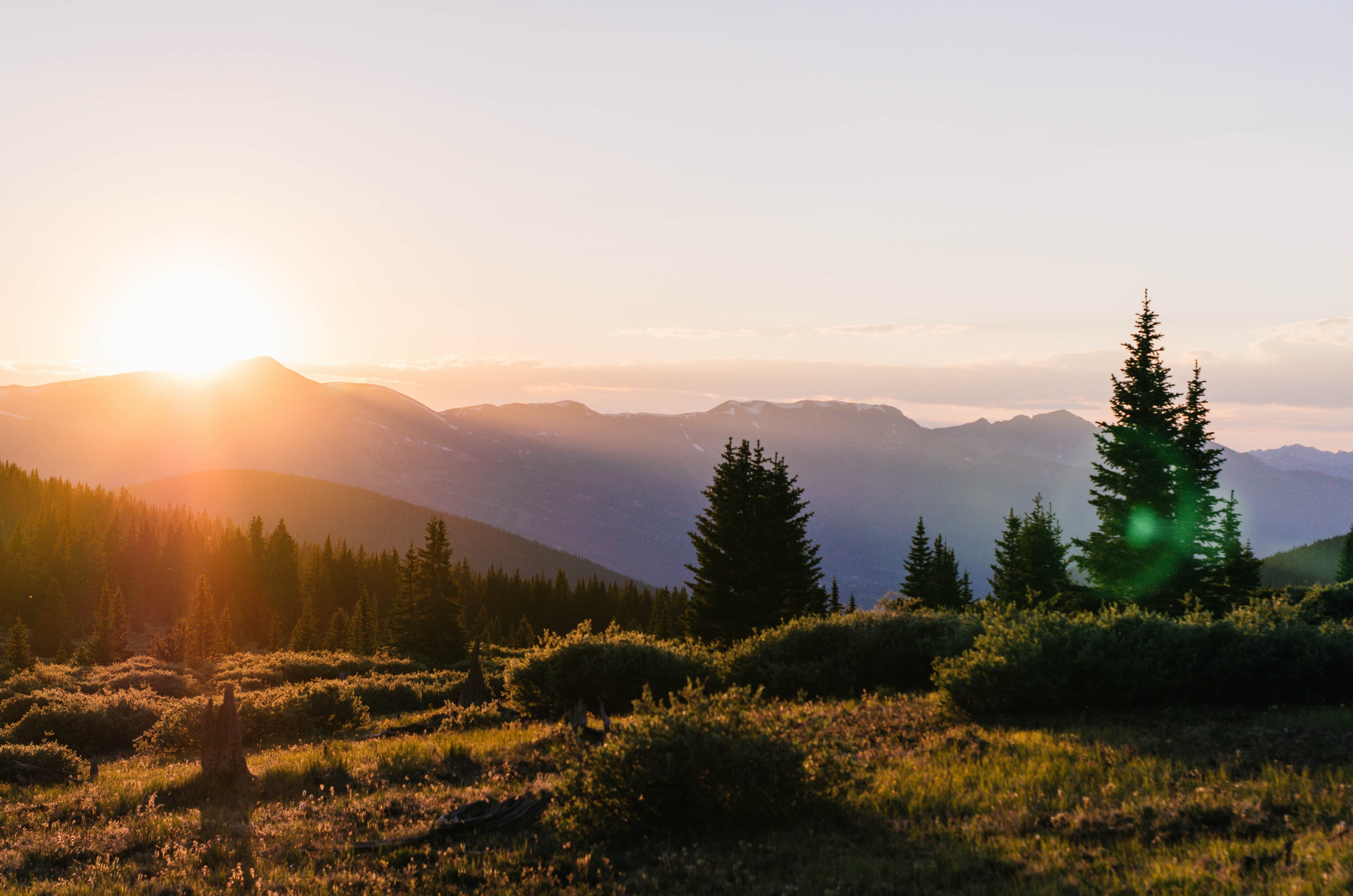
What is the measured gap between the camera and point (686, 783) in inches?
353

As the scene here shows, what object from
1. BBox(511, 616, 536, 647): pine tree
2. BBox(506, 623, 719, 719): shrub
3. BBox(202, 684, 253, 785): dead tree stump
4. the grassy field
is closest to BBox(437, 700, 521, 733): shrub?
BBox(506, 623, 719, 719): shrub

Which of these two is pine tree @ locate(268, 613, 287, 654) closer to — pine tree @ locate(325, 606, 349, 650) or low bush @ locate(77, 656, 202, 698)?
pine tree @ locate(325, 606, 349, 650)

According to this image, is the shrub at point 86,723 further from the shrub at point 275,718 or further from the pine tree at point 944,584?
the pine tree at point 944,584

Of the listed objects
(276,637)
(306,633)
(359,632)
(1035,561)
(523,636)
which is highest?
(1035,561)

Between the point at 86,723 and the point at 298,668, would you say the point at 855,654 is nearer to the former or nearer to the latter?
the point at 86,723

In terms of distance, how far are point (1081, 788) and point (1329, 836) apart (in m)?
2.46

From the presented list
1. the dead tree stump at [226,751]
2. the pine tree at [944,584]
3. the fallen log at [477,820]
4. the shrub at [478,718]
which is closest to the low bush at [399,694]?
the shrub at [478,718]

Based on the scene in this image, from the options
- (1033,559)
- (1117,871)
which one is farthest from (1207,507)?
(1117,871)

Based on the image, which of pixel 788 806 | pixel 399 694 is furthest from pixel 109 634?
pixel 788 806

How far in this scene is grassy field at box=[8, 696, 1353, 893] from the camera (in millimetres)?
7098

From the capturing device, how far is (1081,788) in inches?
358

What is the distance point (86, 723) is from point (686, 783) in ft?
66.7

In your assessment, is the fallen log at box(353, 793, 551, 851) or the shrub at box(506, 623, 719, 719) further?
the shrub at box(506, 623, 719, 719)

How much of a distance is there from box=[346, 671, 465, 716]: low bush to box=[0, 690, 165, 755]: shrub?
5.87 metres
